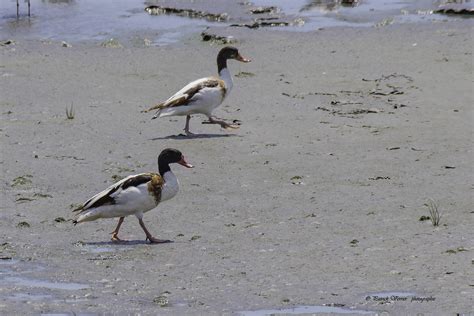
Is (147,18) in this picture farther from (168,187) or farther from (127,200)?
(127,200)

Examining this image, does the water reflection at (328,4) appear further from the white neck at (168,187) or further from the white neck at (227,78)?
the white neck at (168,187)

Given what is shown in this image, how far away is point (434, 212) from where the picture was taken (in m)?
12.5

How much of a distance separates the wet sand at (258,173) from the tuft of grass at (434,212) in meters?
0.13

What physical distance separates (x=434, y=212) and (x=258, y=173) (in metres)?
3.40

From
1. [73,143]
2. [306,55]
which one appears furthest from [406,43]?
[73,143]

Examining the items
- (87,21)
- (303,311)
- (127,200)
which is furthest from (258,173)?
(87,21)

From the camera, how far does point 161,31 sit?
26594 millimetres

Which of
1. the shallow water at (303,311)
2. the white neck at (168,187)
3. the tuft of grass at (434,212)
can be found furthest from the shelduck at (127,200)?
the shallow water at (303,311)

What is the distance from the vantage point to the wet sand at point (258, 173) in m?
10.5

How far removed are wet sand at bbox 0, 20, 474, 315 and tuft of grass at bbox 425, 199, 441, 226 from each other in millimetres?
126

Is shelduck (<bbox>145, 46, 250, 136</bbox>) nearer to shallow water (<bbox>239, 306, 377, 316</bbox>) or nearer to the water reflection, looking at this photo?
shallow water (<bbox>239, 306, 377, 316</bbox>)

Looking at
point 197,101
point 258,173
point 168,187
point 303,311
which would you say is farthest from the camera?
Answer: point 197,101

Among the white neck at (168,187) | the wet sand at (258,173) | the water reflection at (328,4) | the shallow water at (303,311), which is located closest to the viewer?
the shallow water at (303,311)

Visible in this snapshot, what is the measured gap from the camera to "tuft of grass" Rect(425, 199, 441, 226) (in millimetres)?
12328
